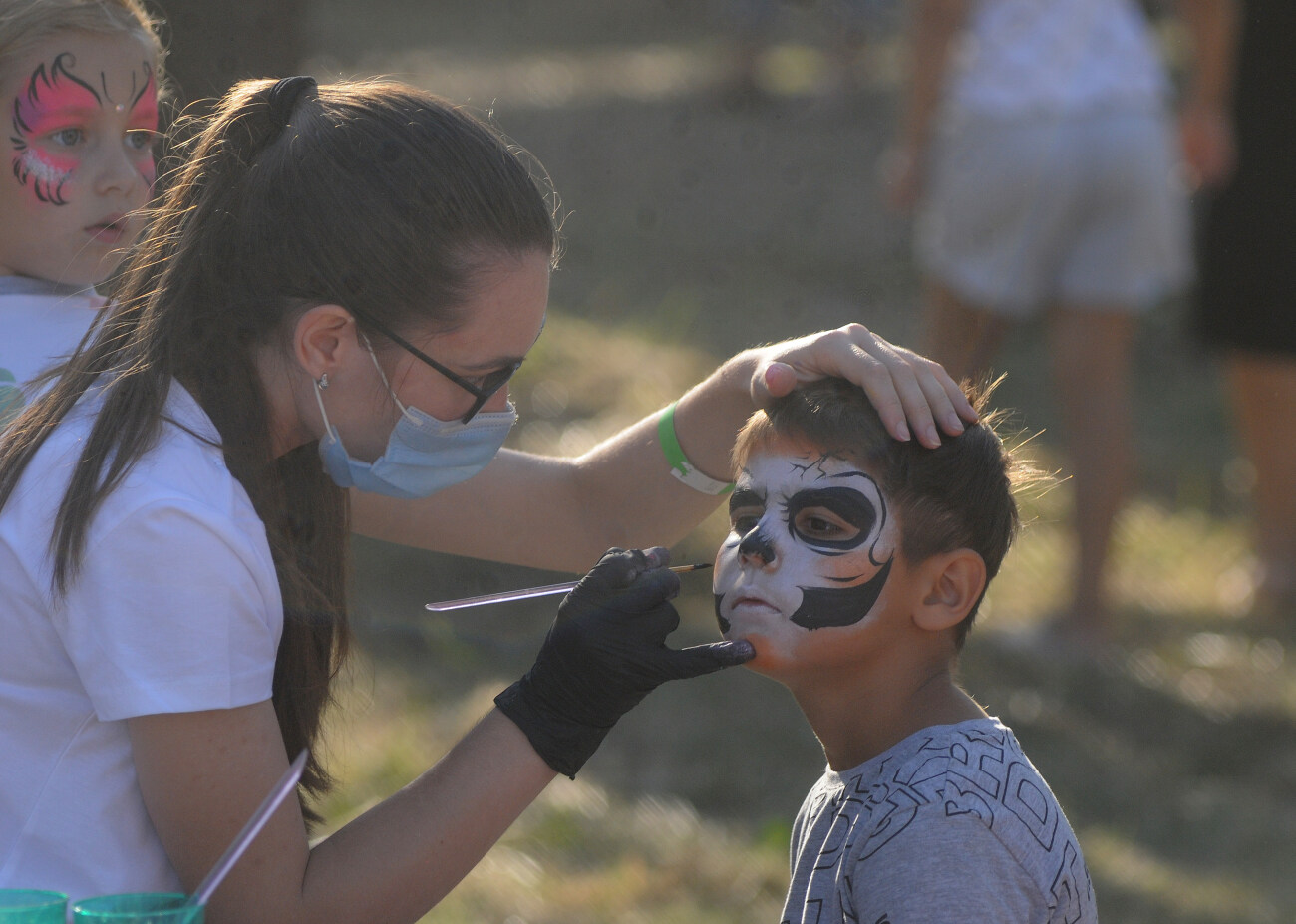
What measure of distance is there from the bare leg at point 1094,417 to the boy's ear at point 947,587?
238cm

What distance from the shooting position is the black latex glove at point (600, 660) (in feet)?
5.35

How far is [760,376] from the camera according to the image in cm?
178

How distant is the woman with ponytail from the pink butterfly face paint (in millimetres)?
391

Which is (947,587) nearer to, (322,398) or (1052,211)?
(322,398)

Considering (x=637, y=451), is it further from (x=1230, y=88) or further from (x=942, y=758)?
(x=1230, y=88)

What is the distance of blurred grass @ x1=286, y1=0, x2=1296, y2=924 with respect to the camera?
3131mm

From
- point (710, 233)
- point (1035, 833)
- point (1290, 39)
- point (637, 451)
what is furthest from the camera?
point (710, 233)

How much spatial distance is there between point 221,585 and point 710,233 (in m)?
5.98

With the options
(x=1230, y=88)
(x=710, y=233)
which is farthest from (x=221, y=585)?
(x=710, y=233)

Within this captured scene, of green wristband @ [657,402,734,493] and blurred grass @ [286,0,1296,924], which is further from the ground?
green wristband @ [657,402,734,493]

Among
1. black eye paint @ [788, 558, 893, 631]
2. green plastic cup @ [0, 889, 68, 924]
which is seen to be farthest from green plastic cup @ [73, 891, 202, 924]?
black eye paint @ [788, 558, 893, 631]

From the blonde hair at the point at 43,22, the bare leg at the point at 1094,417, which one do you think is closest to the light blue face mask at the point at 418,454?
the blonde hair at the point at 43,22

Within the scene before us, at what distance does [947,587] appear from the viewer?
172 cm

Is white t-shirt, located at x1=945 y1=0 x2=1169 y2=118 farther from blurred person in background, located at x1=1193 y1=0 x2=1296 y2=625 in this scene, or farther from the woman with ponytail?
the woman with ponytail
